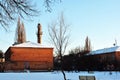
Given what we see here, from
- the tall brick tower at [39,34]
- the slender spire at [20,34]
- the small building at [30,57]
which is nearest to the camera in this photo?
the slender spire at [20,34]

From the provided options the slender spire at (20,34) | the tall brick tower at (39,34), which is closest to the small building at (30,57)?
the slender spire at (20,34)

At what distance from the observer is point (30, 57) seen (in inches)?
3342

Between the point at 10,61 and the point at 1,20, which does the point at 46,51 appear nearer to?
the point at 10,61

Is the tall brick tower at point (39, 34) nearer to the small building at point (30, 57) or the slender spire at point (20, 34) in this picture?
the small building at point (30, 57)

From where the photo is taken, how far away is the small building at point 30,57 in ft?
272

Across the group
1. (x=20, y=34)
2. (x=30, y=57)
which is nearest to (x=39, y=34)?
(x=30, y=57)

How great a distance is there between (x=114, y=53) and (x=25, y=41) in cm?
3059

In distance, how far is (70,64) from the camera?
8106 cm

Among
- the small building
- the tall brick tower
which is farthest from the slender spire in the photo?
the tall brick tower

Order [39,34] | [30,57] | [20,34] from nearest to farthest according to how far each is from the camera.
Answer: [20,34] < [30,57] < [39,34]

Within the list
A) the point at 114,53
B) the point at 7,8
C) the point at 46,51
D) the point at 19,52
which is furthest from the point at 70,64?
the point at 7,8

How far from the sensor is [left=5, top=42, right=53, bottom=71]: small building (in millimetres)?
82938

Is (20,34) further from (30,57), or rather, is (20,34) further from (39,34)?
(39,34)

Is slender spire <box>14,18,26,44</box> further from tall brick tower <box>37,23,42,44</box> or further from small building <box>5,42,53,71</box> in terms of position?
tall brick tower <box>37,23,42,44</box>
